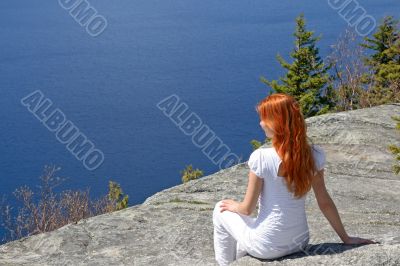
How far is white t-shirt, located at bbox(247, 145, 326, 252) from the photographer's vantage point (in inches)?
196

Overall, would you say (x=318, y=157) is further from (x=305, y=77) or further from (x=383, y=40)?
(x=383, y=40)

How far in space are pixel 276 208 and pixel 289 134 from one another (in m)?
0.67

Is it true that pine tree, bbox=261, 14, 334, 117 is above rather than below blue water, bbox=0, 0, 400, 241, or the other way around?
below

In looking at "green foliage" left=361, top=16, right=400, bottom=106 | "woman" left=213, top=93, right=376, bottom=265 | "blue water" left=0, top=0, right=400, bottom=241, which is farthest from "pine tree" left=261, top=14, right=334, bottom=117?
"woman" left=213, top=93, right=376, bottom=265

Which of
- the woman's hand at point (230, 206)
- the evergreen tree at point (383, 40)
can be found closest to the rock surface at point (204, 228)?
the woman's hand at point (230, 206)

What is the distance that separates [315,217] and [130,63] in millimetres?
101440

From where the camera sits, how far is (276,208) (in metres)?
5.11

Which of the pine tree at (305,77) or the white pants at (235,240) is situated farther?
the pine tree at (305,77)

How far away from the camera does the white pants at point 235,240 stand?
5309 mm

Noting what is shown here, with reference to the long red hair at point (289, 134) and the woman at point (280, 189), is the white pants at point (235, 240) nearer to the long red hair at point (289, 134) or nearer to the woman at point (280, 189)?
the woman at point (280, 189)

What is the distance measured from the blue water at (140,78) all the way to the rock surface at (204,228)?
5402 cm

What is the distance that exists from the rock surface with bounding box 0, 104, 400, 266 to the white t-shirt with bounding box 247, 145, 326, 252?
0.74ft

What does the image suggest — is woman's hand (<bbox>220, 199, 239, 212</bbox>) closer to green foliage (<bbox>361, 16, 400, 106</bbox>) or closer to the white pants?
the white pants

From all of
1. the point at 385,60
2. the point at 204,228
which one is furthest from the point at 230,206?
the point at 385,60
